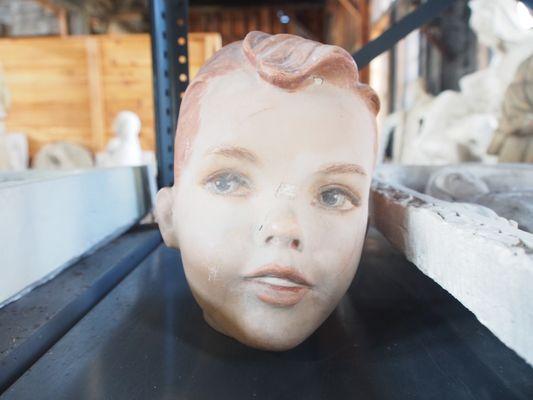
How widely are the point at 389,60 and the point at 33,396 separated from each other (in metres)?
8.46

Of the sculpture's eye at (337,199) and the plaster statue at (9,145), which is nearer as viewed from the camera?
the sculpture's eye at (337,199)

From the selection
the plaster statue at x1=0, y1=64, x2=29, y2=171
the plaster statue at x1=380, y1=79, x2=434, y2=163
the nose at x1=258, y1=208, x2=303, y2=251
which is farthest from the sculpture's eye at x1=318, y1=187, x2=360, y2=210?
the plaster statue at x1=380, y1=79, x2=434, y2=163

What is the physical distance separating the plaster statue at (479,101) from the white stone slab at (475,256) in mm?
3877

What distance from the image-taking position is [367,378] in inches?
34.3

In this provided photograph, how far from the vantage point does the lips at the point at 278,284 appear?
864 mm

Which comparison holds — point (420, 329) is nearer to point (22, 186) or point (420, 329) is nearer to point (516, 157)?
point (22, 186)

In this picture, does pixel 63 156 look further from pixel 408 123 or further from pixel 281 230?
pixel 281 230

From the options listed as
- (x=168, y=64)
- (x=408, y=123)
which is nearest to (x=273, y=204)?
(x=168, y=64)

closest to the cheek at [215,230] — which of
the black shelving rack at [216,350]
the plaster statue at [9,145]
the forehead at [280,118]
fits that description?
the forehead at [280,118]

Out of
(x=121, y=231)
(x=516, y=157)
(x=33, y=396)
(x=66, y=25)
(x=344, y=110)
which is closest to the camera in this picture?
(x=33, y=396)

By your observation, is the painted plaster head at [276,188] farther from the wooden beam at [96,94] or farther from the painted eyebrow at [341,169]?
the wooden beam at [96,94]

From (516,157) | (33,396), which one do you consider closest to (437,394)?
(33,396)

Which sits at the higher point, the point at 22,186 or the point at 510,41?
the point at 510,41

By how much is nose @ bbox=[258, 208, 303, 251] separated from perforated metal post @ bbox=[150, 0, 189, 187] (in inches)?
44.4
